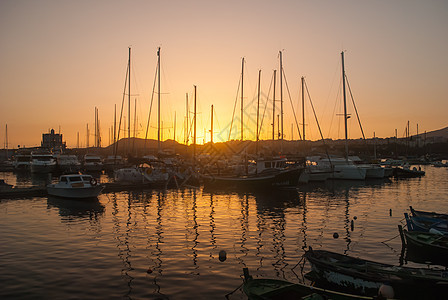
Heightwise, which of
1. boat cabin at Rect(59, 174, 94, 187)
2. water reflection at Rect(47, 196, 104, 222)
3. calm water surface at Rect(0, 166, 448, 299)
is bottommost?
calm water surface at Rect(0, 166, 448, 299)

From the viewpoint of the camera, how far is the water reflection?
88.2ft

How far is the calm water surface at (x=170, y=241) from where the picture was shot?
A: 13422 mm

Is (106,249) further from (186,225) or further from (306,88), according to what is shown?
(306,88)

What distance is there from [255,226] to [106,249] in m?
9.77

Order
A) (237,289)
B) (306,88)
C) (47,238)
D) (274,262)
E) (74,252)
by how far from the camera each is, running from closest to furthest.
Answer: (237,289) < (274,262) < (74,252) < (47,238) < (306,88)

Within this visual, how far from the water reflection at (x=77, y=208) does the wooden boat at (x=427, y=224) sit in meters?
20.1

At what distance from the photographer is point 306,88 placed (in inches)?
2623

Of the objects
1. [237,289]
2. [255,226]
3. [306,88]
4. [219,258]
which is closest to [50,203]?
[255,226]

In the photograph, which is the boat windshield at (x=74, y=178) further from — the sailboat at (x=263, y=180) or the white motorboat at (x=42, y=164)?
the white motorboat at (x=42, y=164)

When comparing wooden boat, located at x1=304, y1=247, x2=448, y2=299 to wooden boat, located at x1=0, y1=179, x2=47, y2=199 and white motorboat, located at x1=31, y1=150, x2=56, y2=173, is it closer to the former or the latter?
wooden boat, located at x1=0, y1=179, x2=47, y2=199

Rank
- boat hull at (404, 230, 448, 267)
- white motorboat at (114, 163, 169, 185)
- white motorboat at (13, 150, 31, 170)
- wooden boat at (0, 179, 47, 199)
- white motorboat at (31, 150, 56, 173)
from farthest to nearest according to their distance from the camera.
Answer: white motorboat at (13, 150, 31, 170) < white motorboat at (31, 150, 56, 173) < white motorboat at (114, 163, 169, 185) < wooden boat at (0, 179, 47, 199) < boat hull at (404, 230, 448, 267)

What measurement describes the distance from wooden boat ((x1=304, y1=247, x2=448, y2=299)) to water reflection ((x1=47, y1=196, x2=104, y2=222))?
17.7 metres

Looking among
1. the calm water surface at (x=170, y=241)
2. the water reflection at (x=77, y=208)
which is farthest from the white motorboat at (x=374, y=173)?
the water reflection at (x=77, y=208)

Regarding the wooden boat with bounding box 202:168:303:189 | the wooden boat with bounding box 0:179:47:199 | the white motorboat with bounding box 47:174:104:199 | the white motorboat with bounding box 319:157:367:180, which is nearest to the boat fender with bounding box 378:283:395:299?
the white motorboat with bounding box 47:174:104:199
